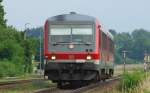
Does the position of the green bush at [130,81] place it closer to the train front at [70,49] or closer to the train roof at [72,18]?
the train front at [70,49]

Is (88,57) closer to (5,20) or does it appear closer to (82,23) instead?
(82,23)

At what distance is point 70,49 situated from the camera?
1258 inches

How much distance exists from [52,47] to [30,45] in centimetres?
5452

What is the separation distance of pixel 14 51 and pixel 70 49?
156 ft

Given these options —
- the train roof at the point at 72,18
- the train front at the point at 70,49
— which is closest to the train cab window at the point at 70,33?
the train front at the point at 70,49

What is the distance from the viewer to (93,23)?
32469 mm

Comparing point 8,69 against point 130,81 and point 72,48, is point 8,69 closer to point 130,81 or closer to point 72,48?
point 72,48

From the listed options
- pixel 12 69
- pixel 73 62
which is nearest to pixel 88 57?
pixel 73 62

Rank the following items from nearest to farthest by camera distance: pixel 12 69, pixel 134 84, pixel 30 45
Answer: pixel 134 84 → pixel 12 69 → pixel 30 45

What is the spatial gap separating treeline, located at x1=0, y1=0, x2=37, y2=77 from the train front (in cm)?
3734

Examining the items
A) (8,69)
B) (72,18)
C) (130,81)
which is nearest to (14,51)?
(8,69)

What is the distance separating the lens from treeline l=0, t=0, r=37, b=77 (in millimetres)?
75175

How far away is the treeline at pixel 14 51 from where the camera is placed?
75.2 meters

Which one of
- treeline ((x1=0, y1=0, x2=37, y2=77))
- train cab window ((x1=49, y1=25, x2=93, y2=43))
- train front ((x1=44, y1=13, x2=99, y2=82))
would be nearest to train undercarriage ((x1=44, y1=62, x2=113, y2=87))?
train front ((x1=44, y1=13, x2=99, y2=82))
